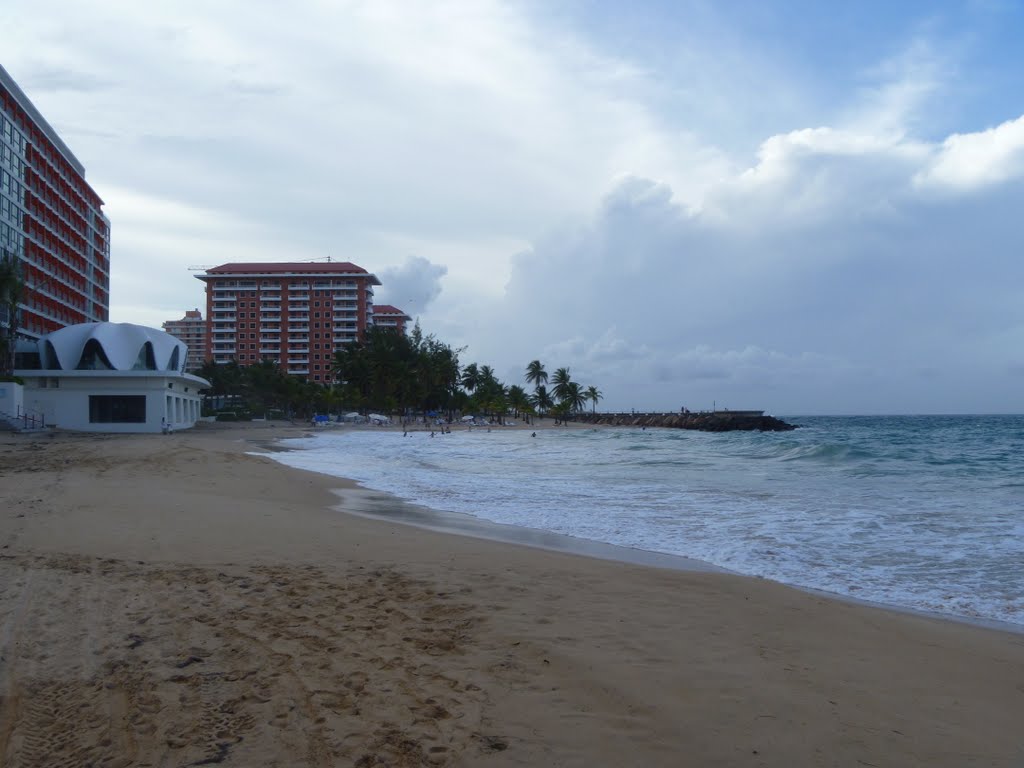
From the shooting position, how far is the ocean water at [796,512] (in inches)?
309

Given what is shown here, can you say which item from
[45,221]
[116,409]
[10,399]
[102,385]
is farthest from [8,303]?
[45,221]

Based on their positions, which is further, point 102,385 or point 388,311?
point 388,311

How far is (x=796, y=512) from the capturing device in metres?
12.9

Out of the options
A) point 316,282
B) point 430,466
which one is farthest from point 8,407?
point 316,282

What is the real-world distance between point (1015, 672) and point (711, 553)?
4.49 meters

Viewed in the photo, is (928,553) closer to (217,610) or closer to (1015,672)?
(1015,672)

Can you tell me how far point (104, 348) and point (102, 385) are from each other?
5.49 m

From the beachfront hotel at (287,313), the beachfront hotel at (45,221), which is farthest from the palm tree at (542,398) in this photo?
the beachfront hotel at (45,221)

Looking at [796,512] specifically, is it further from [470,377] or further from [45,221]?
[470,377]

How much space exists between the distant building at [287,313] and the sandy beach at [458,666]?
389 ft

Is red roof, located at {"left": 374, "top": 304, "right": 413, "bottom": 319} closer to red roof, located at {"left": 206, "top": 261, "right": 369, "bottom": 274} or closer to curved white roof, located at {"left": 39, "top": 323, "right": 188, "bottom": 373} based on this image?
red roof, located at {"left": 206, "top": 261, "right": 369, "bottom": 274}

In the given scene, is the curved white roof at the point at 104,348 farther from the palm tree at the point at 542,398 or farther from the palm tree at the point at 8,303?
the palm tree at the point at 542,398

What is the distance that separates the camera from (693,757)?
334 centimetres

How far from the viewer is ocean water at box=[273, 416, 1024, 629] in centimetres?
785
